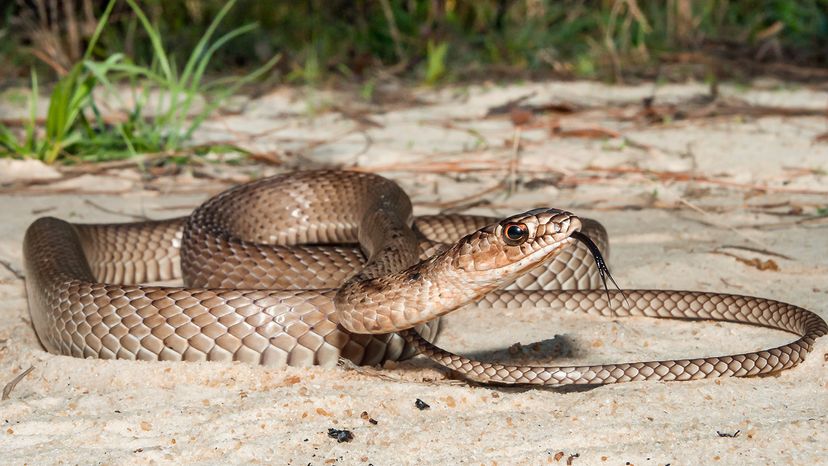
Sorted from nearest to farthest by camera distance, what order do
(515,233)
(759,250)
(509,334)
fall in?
(515,233) → (509,334) → (759,250)

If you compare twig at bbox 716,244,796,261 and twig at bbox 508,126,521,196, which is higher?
twig at bbox 716,244,796,261

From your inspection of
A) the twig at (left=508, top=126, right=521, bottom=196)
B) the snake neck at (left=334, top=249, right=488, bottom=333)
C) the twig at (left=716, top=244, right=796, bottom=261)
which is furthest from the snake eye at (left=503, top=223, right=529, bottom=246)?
the twig at (left=508, top=126, right=521, bottom=196)

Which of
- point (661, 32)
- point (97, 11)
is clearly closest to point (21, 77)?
point (97, 11)

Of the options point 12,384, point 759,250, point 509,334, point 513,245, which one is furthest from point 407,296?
point 759,250

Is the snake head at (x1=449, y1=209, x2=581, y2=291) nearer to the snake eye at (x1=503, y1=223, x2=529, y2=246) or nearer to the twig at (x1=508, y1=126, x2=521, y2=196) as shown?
the snake eye at (x1=503, y1=223, x2=529, y2=246)

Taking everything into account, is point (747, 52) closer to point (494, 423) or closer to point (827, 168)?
point (827, 168)

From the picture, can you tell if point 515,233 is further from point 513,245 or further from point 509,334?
point 509,334

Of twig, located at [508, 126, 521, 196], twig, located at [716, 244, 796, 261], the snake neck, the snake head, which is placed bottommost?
twig, located at [508, 126, 521, 196]

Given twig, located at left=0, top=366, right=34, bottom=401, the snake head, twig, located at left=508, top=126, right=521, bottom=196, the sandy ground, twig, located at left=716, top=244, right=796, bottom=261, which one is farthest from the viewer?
twig, located at left=508, top=126, right=521, bottom=196
